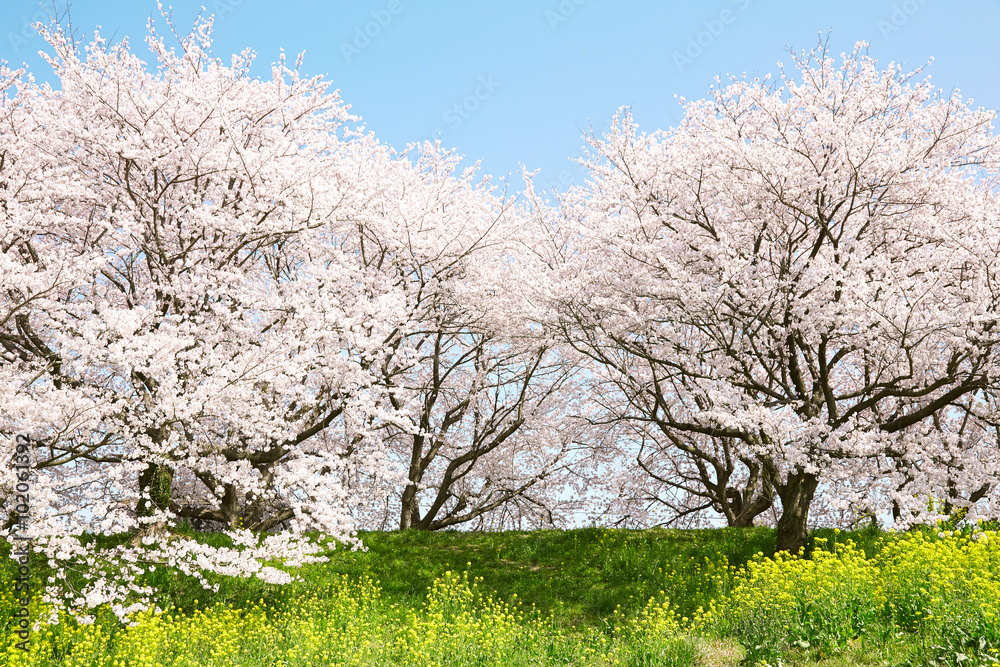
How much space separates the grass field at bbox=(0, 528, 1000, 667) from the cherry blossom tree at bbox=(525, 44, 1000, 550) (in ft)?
5.73

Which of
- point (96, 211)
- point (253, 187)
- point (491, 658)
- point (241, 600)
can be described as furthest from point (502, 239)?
point (491, 658)

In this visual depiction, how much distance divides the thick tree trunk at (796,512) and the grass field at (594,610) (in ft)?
1.08

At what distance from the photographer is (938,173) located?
12625 mm

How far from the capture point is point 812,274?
11555mm

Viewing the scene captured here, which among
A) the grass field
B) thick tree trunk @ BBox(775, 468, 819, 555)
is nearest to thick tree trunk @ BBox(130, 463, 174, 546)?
the grass field

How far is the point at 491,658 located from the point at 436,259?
957cm

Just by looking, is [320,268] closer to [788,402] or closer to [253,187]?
[253,187]

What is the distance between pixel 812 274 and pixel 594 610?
20.5ft

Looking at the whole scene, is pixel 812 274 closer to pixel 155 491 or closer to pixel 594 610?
pixel 594 610

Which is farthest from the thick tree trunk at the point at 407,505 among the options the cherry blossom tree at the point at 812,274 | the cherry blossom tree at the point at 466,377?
the cherry blossom tree at the point at 812,274

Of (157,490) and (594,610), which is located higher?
(157,490)

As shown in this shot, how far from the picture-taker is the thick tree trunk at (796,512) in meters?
11.9

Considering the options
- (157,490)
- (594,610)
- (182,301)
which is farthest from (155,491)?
(594,610)

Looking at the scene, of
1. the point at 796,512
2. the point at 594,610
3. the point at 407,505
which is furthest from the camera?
the point at 407,505
